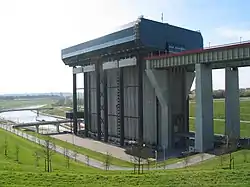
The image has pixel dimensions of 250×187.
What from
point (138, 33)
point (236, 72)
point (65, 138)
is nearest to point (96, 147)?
point (65, 138)

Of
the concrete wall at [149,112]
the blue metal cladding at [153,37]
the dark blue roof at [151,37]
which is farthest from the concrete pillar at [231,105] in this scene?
the concrete wall at [149,112]

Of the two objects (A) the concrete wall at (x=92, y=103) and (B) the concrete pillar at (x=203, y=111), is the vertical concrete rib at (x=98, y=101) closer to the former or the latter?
(A) the concrete wall at (x=92, y=103)

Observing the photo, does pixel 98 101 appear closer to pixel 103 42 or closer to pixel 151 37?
pixel 103 42

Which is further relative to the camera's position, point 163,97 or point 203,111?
point 163,97

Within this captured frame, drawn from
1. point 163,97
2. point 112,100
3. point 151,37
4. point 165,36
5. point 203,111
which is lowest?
point 203,111

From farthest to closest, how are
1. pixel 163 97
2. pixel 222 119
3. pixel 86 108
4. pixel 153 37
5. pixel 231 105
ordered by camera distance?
pixel 222 119 → pixel 86 108 → pixel 153 37 → pixel 163 97 → pixel 231 105

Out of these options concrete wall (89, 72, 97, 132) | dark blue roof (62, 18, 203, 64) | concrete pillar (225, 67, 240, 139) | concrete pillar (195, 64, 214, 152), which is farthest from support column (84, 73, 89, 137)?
concrete pillar (225, 67, 240, 139)

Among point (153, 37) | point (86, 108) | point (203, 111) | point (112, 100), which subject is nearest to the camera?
point (203, 111)

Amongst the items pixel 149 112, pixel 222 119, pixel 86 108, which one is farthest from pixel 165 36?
pixel 222 119

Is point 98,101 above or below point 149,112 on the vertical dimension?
above
